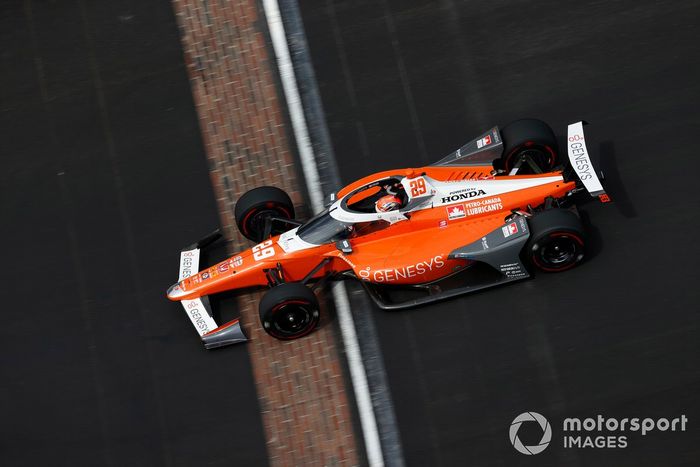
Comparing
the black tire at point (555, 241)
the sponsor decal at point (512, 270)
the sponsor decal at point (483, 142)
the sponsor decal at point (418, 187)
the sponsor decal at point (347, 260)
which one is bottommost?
the sponsor decal at point (512, 270)

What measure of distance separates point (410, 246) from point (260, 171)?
3.36m

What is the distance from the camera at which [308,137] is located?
50.0 ft

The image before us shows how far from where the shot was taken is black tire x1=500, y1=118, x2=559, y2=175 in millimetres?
13383

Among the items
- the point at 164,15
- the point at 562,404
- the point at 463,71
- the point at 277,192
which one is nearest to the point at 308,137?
the point at 277,192

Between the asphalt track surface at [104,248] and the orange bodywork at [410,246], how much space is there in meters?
1.51

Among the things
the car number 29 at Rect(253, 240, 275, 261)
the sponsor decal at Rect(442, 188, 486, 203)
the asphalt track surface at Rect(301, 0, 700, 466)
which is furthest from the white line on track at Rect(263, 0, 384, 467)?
the sponsor decal at Rect(442, 188, 486, 203)

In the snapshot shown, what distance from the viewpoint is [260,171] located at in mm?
15086

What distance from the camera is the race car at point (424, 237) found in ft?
41.6

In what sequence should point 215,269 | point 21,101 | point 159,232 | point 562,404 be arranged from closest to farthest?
1. point 562,404
2. point 215,269
3. point 159,232
4. point 21,101

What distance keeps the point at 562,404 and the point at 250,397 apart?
14.5ft

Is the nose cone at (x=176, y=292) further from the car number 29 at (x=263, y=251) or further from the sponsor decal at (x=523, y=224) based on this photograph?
the sponsor decal at (x=523, y=224)

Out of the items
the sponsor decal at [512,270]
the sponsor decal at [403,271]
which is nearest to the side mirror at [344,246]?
the sponsor decal at [403,271]

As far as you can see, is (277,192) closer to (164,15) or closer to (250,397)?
(250,397)

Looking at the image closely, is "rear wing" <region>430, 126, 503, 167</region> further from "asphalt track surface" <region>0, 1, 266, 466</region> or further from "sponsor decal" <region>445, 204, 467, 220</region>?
"asphalt track surface" <region>0, 1, 266, 466</region>
